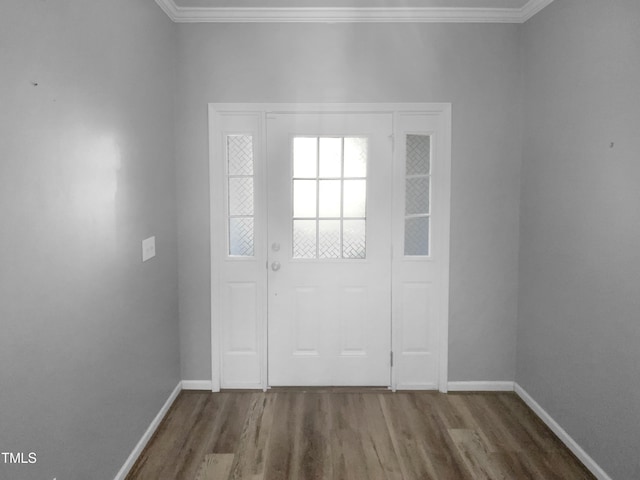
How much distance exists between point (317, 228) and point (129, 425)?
180 cm

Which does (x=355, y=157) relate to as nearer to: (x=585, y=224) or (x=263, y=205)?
(x=263, y=205)

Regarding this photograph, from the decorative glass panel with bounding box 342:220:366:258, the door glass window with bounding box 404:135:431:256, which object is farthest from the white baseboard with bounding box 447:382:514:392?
the decorative glass panel with bounding box 342:220:366:258

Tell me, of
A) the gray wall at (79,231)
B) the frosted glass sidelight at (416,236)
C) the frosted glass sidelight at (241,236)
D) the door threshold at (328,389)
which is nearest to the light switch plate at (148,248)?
the gray wall at (79,231)

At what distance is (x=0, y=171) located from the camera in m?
1.42

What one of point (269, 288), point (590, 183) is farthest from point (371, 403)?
point (590, 183)

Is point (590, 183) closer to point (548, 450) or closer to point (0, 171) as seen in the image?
point (548, 450)

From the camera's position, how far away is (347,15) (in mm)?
3191

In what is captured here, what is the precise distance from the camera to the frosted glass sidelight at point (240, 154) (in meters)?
3.35

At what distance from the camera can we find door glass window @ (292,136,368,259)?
3357 millimetres

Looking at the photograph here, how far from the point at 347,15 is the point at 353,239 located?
5.37 feet

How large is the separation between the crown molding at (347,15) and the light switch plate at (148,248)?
5.34ft

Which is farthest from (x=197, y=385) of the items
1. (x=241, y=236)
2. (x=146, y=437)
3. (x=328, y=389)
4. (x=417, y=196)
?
(x=417, y=196)

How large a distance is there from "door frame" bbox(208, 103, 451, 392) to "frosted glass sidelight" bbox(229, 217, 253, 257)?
6 cm

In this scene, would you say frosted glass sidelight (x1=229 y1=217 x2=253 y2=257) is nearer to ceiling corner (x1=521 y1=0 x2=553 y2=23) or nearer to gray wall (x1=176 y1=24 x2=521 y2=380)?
gray wall (x1=176 y1=24 x2=521 y2=380)
